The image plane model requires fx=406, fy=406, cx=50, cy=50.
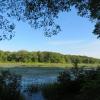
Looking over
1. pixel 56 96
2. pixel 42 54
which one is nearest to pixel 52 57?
pixel 42 54

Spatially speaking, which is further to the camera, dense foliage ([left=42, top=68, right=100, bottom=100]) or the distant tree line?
the distant tree line

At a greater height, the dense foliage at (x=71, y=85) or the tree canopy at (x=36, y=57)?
the tree canopy at (x=36, y=57)

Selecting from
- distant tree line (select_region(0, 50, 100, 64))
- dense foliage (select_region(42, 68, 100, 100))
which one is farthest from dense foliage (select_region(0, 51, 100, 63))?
dense foliage (select_region(42, 68, 100, 100))

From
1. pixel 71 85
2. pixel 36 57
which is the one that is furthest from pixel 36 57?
pixel 71 85

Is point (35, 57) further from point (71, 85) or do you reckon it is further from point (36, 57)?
point (71, 85)

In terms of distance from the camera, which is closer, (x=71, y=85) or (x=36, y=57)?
(x=71, y=85)

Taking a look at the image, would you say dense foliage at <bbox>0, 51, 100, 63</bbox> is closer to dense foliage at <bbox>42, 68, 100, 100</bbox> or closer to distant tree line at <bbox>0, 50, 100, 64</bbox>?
distant tree line at <bbox>0, 50, 100, 64</bbox>

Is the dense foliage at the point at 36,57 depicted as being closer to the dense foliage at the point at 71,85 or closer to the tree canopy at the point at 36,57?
the tree canopy at the point at 36,57

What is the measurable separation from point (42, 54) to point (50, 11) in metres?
54.6

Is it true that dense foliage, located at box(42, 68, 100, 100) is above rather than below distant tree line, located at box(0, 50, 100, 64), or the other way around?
below

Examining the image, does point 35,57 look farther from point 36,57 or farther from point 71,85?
point 71,85

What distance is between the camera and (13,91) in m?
16.4

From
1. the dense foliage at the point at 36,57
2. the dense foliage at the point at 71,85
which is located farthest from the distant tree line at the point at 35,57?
the dense foliage at the point at 71,85

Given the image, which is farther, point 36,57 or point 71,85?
point 36,57
